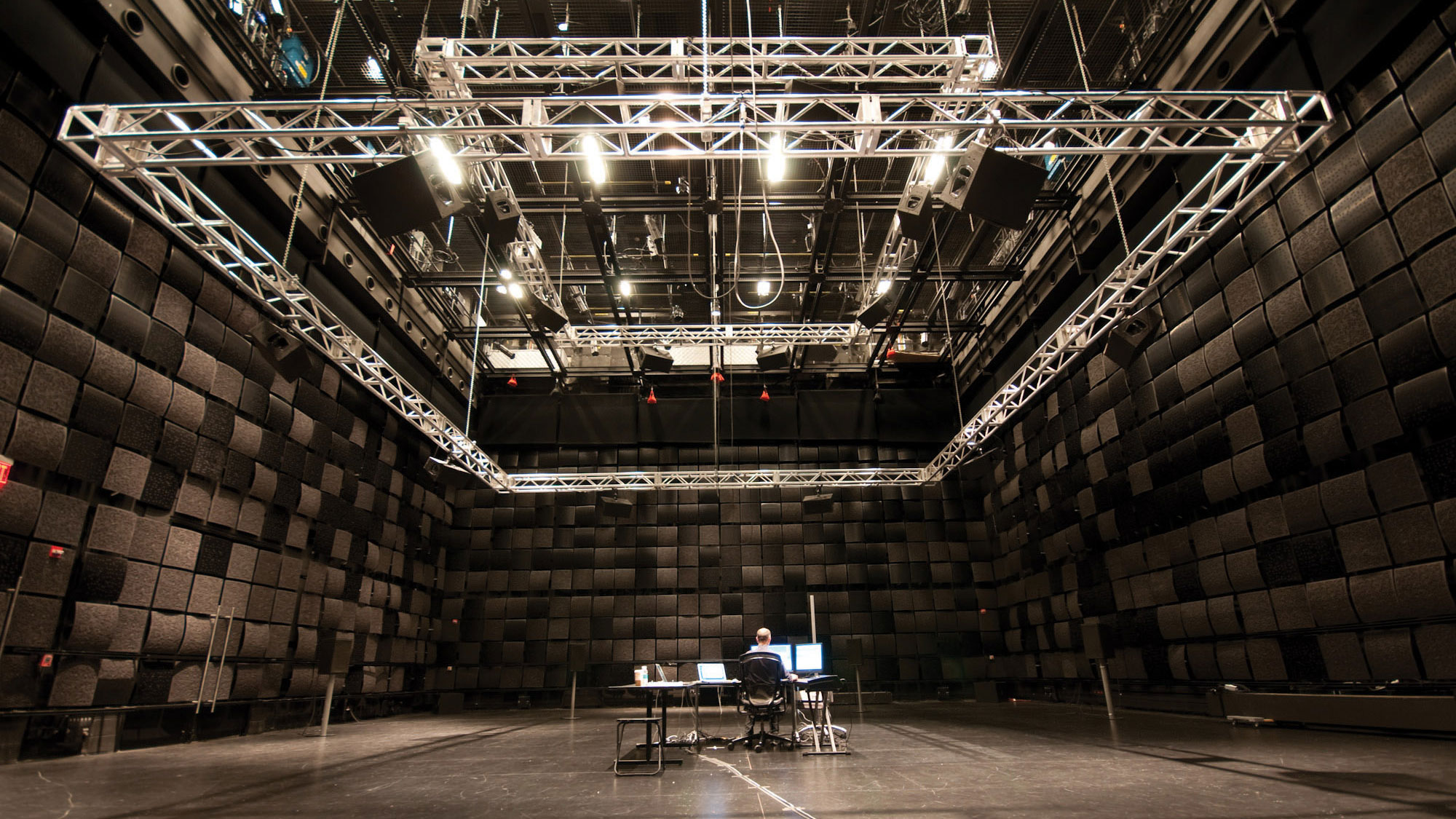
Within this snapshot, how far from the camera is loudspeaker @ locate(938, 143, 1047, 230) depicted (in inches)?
189

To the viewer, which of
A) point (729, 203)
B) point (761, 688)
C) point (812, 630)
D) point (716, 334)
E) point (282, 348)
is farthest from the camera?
point (812, 630)

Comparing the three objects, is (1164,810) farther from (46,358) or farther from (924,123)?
(46,358)

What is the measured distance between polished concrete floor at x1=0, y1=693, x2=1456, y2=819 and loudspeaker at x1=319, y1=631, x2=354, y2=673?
46.7 inches

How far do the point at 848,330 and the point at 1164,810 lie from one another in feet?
25.7

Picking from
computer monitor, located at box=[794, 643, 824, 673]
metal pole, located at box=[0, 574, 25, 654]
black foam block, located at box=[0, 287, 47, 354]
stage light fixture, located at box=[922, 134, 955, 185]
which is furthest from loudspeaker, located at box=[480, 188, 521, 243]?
computer monitor, located at box=[794, 643, 824, 673]

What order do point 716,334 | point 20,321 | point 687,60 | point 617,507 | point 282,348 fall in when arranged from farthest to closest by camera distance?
1. point 617,507
2. point 716,334
3. point 282,348
4. point 687,60
5. point 20,321

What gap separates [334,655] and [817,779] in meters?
5.89

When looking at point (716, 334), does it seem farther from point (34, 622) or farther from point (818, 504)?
point (34, 622)

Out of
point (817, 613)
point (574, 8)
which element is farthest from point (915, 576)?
point (574, 8)

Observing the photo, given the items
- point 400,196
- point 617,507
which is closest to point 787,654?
point 617,507

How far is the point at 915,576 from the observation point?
1189cm

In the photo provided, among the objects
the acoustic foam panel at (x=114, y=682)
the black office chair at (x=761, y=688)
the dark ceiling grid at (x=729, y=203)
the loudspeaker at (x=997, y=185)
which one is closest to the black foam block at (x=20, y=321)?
the acoustic foam panel at (x=114, y=682)

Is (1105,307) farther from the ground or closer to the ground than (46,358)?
farther from the ground

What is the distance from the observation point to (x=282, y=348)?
646 cm
